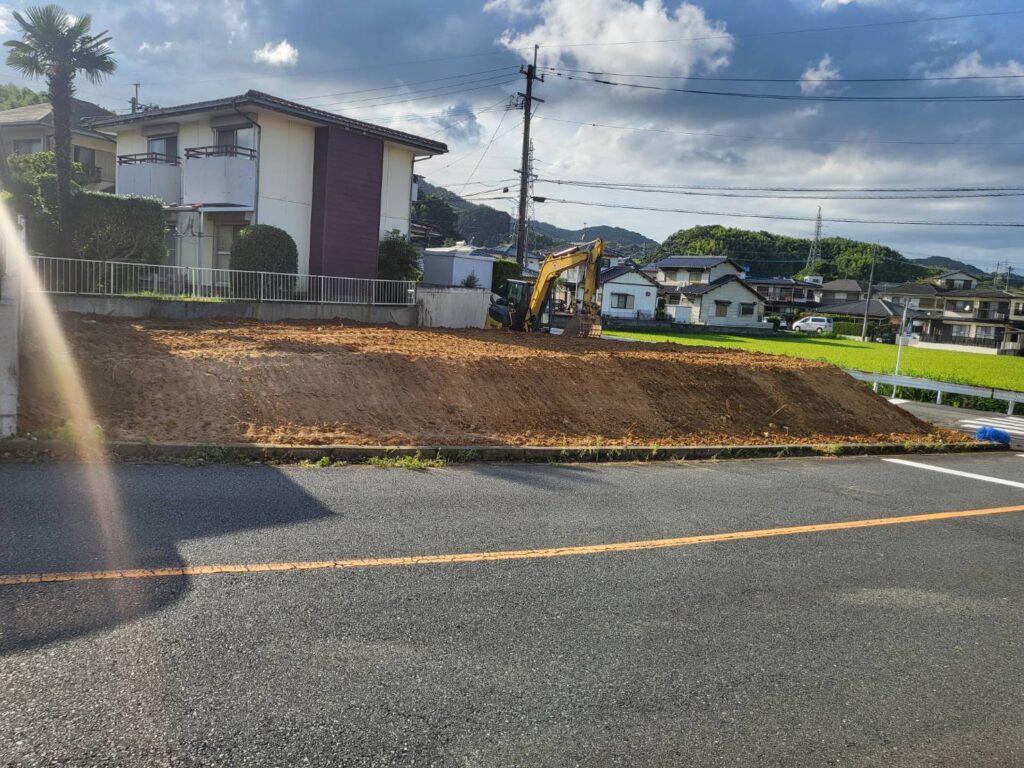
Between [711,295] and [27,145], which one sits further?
[711,295]

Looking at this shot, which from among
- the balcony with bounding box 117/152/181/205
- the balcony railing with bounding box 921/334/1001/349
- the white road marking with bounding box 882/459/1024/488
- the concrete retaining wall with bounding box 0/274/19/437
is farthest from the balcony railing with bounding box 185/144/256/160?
the balcony railing with bounding box 921/334/1001/349

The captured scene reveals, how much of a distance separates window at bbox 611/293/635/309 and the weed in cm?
4745

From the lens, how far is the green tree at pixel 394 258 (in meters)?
25.2

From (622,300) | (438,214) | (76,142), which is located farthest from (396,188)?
(438,214)

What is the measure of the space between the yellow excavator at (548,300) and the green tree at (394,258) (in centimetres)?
408

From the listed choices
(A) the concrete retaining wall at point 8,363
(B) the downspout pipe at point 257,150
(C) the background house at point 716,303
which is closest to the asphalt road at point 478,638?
(A) the concrete retaining wall at point 8,363

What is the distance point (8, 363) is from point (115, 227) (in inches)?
483

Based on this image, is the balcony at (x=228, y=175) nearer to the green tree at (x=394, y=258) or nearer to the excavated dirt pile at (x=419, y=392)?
the green tree at (x=394, y=258)

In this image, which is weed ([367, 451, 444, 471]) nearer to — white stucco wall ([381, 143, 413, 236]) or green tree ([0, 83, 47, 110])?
white stucco wall ([381, 143, 413, 236])

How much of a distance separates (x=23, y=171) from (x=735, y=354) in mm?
24197

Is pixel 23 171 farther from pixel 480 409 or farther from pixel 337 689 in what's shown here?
pixel 337 689

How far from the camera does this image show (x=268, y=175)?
2238 centimetres

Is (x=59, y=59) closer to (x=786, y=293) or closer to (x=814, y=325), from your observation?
(x=814, y=325)

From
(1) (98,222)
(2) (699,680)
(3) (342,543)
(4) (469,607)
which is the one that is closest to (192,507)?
(3) (342,543)
